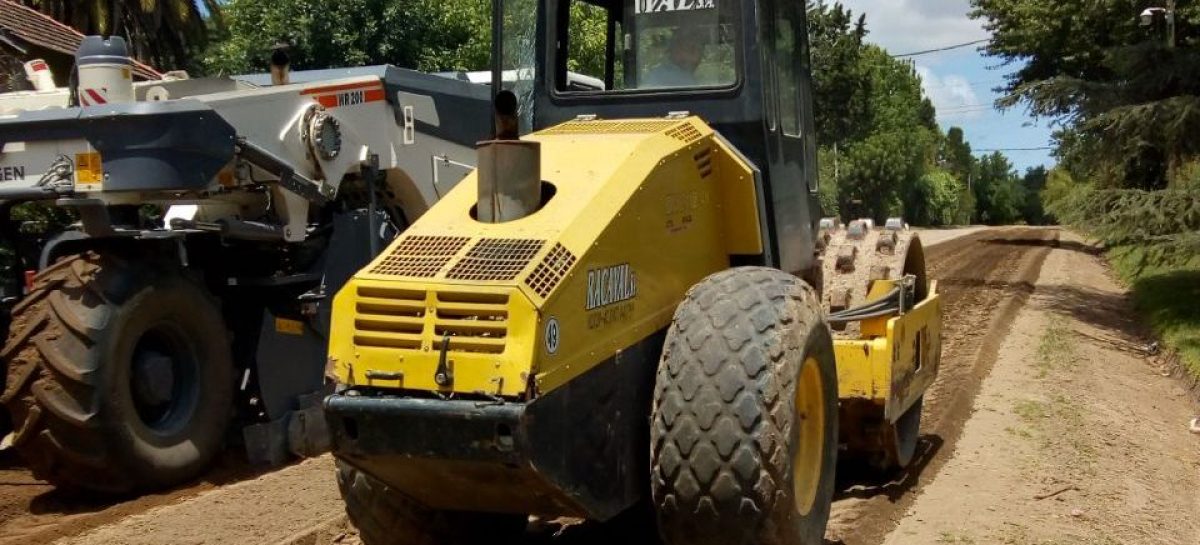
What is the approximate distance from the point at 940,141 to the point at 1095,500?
94.6 m

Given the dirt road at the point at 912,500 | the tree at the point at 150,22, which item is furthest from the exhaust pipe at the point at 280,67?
the tree at the point at 150,22

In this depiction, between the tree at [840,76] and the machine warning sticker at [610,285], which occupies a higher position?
the tree at [840,76]

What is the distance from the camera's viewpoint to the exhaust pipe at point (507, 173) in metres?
4.39

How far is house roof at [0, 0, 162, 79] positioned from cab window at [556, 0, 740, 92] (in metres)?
10.2

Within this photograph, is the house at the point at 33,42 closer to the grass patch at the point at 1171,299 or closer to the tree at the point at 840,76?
the grass patch at the point at 1171,299

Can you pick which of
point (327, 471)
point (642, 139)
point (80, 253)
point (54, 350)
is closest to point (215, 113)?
Answer: point (80, 253)

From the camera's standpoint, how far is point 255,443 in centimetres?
800

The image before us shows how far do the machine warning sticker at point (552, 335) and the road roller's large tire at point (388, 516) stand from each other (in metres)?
0.94

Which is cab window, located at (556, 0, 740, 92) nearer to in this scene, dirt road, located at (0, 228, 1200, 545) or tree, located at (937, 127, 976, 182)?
dirt road, located at (0, 228, 1200, 545)

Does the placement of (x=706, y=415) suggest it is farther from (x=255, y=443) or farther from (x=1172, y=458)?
(x=1172, y=458)

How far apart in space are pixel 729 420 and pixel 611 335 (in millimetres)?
539

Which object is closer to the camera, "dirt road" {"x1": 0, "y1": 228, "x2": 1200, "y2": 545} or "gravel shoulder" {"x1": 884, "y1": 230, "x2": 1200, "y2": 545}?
"dirt road" {"x1": 0, "y1": 228, "x2": 1200, "y2": 545}

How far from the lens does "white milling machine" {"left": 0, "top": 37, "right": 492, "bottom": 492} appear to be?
22.9 feet

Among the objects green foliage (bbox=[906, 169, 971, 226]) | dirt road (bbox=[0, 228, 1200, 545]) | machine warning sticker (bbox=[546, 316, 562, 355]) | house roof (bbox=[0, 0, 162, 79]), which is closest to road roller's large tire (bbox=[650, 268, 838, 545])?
machine warning sticker (bbox=[546, 316, 562, 355])
